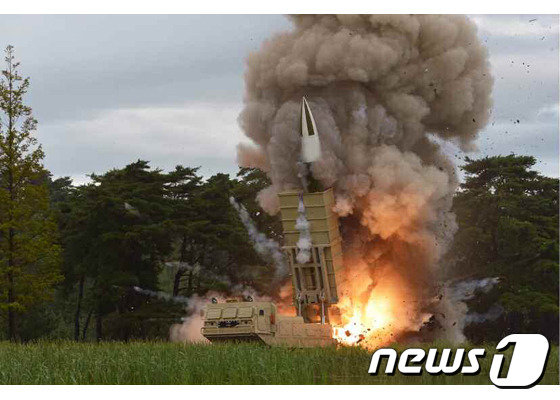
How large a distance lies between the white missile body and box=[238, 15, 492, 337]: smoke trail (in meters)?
0.45

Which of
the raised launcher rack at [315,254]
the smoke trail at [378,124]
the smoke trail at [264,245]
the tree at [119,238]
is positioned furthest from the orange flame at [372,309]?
the tree at [119,238]

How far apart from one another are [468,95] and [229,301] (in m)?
10.3

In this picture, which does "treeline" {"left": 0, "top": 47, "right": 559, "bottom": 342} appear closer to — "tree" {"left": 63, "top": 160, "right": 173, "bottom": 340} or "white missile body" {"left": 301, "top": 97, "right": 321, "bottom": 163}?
"tree" {"left": 63, "top": 160, "right": 173, "bottom": 340}

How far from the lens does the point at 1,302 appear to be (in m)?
41.6

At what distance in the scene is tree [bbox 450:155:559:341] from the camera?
4366 cm

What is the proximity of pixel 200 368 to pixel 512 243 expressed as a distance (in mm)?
20685

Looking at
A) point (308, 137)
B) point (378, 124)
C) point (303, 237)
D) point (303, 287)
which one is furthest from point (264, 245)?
point (308, 137)

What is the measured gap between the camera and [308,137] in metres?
34.2

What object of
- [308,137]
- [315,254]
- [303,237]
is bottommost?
[315,254]

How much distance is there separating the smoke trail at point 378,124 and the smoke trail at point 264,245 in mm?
2635

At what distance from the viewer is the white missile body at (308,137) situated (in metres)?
34.0

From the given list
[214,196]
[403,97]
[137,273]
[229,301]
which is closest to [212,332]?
[229,301]

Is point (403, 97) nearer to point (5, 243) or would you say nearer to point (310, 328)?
point (310, 328)

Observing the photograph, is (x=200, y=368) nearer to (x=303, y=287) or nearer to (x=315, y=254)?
(x=315, y=254)
